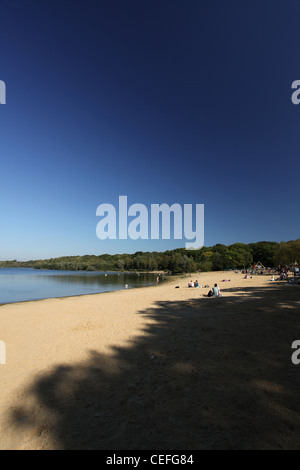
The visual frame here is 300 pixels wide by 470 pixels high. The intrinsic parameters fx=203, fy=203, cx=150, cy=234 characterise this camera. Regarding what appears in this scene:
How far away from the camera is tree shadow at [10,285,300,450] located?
301 cm

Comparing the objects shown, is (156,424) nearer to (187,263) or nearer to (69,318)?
(69,318)

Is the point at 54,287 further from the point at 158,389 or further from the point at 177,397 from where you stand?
the point at 177,397

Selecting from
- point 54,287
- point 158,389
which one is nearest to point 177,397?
point 158,389

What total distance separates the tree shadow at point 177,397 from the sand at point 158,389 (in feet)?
0.06

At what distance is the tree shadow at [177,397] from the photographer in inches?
118

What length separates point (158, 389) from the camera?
4.23 metres

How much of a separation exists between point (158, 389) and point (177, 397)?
19.1 inches

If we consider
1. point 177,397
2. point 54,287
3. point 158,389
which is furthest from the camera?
point 54,287

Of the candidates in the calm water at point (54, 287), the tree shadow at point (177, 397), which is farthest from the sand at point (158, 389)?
the calm water at point (54, 287)

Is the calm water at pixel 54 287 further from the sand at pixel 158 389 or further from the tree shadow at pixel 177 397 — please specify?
the tree shadow at pixel 177 397

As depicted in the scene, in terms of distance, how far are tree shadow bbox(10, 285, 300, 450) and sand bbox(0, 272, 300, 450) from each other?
2 centimetres

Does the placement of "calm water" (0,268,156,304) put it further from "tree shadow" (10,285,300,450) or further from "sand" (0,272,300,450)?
"tree shadow" (10,285,300,450)

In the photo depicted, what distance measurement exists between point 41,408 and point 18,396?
3.02 ft

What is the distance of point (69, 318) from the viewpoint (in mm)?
11789
